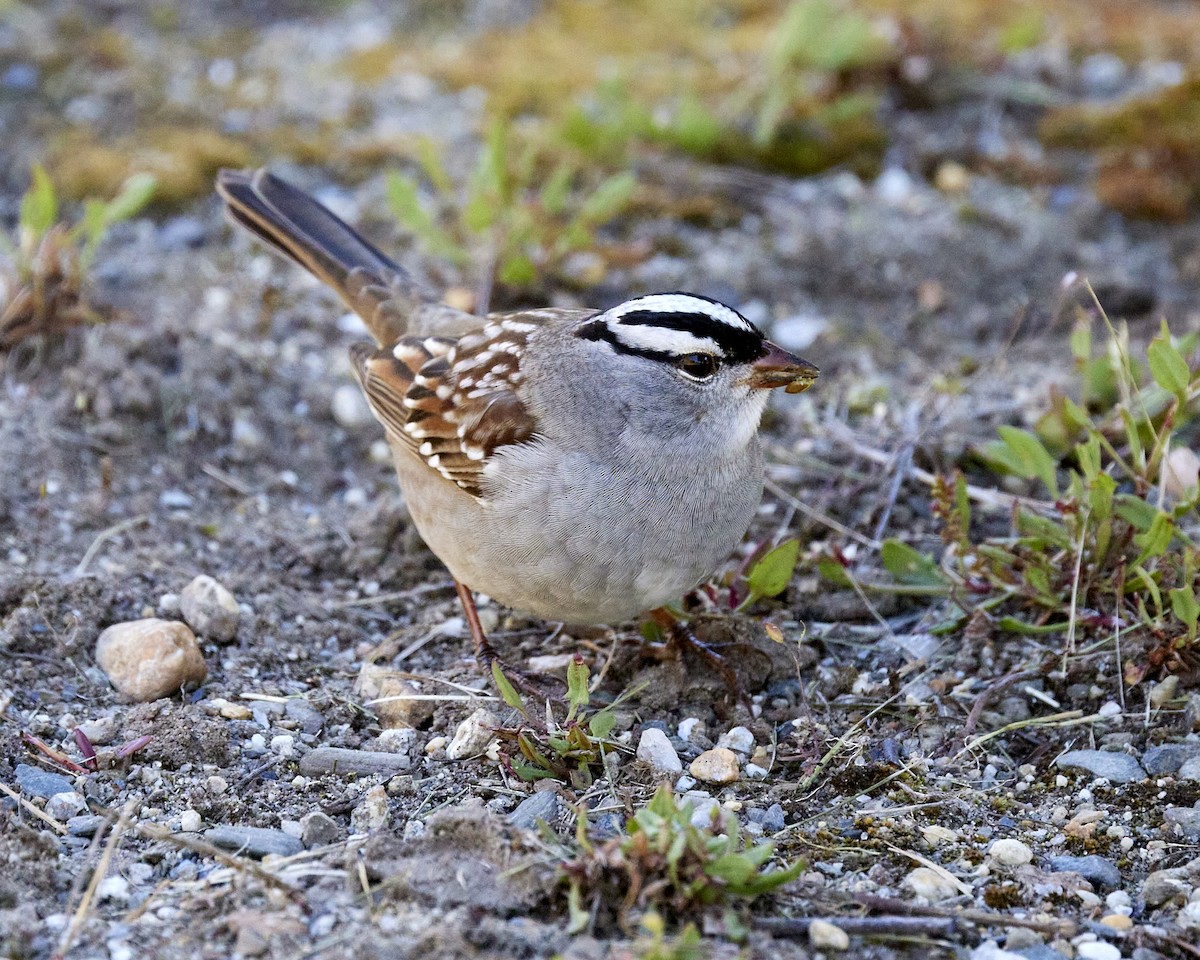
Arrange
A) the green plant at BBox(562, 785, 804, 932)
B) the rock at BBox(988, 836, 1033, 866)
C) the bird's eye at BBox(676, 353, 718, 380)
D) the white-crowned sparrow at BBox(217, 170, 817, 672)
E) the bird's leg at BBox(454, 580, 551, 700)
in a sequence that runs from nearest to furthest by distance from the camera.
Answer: the green plant at BBox(562, 785, 804, 932), the rock at BBox(988, 836, 1033, 866), the white-crowned sparrow at BBox(217, 170, 817, 672), the bird's eye at BBox(676, 353, 718, 380), the bird's leg at BBox(454, 580, 551, 700)

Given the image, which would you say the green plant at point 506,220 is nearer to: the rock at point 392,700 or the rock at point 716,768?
the rock at point 392,700

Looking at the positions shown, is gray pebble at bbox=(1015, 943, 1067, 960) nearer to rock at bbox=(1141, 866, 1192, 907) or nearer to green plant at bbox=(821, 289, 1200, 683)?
rock at bbox=(1141, 866, 1192, 907)

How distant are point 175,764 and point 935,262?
11.6 feet

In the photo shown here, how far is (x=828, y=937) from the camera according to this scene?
2.63 m

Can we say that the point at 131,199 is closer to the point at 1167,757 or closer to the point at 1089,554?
the point at 1089,554

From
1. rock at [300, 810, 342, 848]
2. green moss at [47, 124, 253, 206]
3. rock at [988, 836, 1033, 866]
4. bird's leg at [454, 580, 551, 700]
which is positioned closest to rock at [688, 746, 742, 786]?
bird's leg at [454, 580, 551, 700]

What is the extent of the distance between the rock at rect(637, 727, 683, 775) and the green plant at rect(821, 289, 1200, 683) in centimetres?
81

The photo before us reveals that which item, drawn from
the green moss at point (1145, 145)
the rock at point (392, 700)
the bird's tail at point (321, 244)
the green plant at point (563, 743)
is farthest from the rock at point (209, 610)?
the green moss at point (1145, 145)

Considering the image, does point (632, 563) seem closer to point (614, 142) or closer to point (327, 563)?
point (327, 563)

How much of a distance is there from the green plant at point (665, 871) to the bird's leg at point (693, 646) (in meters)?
0.88

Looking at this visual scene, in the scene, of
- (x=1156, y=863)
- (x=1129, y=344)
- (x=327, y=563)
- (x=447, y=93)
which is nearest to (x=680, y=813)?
(x=1156, y=863)

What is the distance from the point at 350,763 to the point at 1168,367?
7.22 feet

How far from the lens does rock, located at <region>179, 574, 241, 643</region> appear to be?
12.2ft

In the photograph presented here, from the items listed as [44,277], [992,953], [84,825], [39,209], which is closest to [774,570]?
[992,953]
